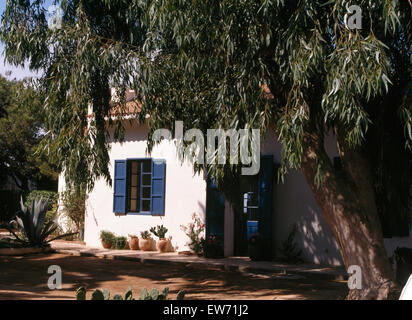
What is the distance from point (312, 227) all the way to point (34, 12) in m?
6.80

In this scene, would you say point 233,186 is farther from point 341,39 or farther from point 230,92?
point 341,39

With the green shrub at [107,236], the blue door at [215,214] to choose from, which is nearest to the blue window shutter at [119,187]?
the green shrub at [107,236]

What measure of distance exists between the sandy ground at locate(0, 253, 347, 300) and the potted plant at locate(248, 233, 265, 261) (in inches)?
42.4

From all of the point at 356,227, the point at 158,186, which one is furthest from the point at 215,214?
the point at 356,227

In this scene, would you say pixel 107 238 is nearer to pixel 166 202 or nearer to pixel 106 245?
pixel 106 245

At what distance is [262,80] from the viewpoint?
20.8 ft

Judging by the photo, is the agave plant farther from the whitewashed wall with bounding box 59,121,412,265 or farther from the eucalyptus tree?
the eucalyptus tree

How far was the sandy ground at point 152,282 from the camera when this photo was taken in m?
7.82

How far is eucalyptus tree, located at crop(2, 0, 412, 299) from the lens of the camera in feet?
18.1

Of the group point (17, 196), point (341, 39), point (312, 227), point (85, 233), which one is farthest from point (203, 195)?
point (17, 196)

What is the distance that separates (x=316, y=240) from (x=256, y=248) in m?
1.28

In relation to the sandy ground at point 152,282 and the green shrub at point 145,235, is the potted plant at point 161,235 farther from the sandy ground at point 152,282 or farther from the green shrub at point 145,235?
the sandy ground at point 152,282

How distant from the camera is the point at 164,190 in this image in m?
12.9

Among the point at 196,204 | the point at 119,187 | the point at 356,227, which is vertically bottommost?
the point at 356,227
